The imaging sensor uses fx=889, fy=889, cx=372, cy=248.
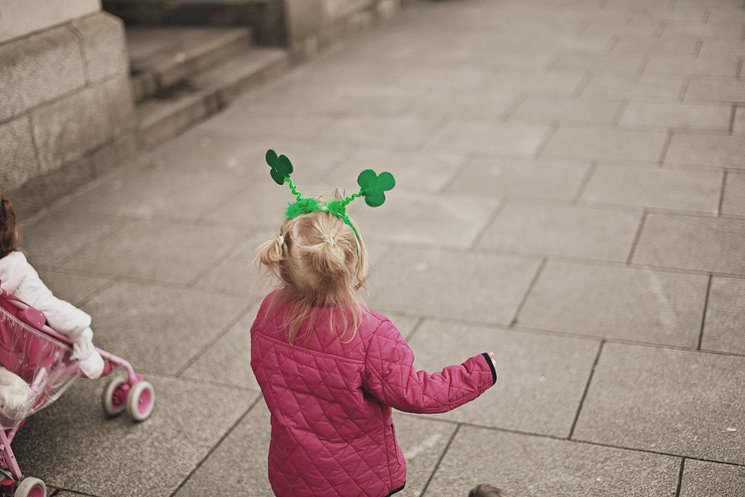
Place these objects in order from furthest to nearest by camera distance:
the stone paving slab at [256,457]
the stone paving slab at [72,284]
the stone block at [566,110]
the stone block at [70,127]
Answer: the stone block at [566,110]
the stone block at [70,127]
the stone paving slab at [72,284]
the stone paving slab at [256,457]

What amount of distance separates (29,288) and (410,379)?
5.28 feet

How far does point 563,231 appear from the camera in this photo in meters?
5.51

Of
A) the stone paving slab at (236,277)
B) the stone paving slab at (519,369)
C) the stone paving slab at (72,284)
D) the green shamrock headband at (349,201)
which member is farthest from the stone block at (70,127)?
the green shamrock headband at (349,201)

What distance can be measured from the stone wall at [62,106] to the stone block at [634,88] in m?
4.13

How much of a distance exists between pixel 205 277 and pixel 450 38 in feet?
20.6

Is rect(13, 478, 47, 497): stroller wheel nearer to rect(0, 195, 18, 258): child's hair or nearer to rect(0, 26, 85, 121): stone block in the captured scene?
rect(0, 195, 18, 258): child's hair

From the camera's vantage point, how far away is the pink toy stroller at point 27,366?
3.25 meters

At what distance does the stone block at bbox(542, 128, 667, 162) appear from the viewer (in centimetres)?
664

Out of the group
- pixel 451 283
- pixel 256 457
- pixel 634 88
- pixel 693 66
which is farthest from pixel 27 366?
pixel 693 66

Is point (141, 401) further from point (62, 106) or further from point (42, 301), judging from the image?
point (62, 106)

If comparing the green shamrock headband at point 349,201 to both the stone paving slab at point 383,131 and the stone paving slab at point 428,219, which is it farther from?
the stone paving slab at point 383,131

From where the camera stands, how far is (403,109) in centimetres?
811

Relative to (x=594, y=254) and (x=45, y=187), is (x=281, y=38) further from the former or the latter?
(x=594, y=254)

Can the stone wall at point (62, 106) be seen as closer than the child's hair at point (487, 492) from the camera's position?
No
